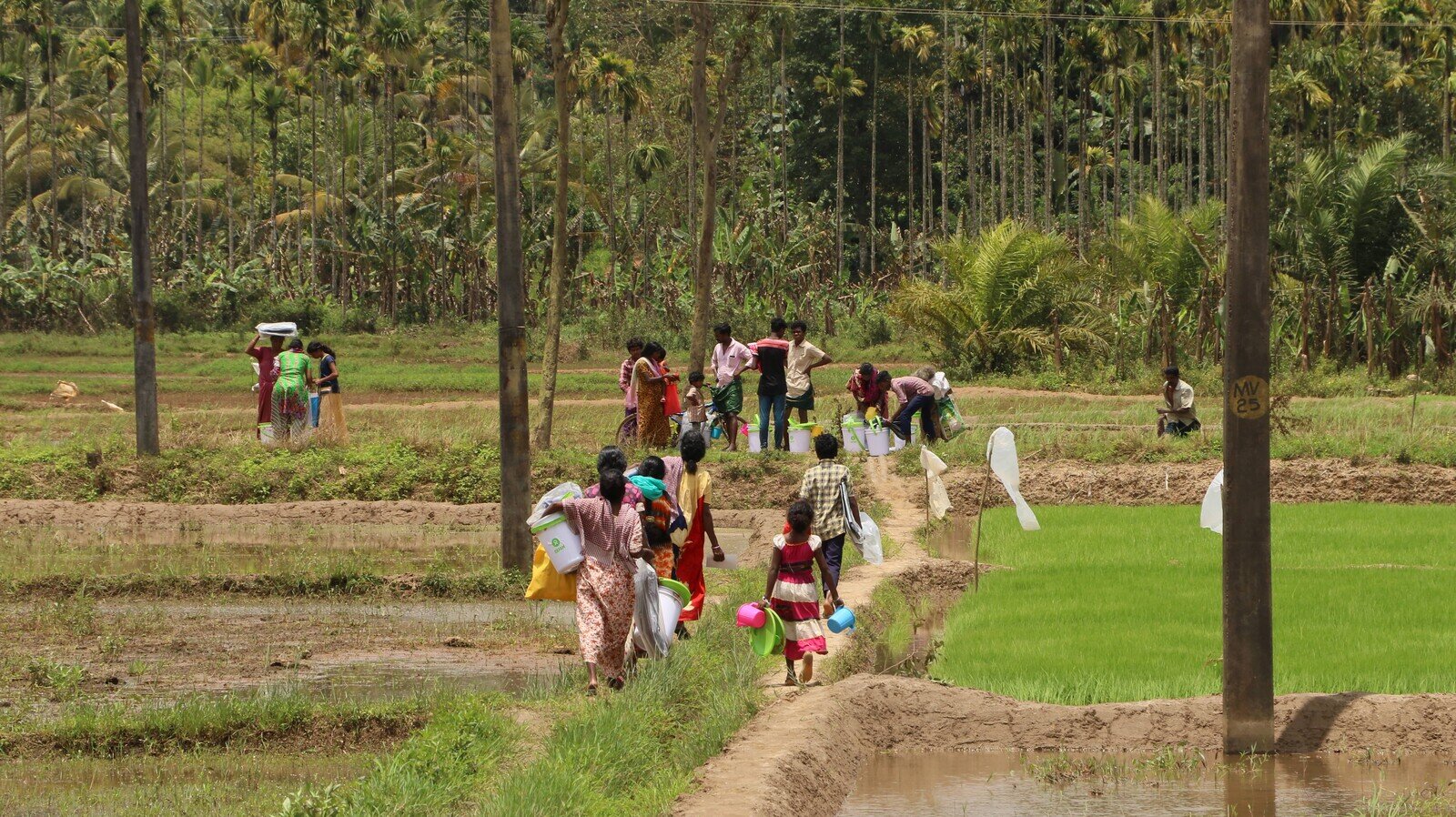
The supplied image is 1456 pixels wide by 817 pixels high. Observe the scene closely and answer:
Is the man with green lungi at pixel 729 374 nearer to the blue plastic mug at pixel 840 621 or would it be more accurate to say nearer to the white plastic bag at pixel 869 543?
the white plastic bag at pixel 869 543

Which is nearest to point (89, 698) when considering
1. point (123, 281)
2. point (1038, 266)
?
point (1038, 266)

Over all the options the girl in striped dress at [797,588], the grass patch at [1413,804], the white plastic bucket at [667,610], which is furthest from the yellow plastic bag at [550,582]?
the grass patch at [1413,804]

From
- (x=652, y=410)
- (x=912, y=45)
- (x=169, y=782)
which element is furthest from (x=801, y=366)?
(x=912, y=45)

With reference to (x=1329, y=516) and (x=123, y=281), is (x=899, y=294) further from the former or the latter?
(x=123, y=281)

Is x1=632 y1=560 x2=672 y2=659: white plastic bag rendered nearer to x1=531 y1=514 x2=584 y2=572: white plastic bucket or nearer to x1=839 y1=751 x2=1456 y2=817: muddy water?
x1=531 y1=514 x2=584 y2=572: white plastic bucket

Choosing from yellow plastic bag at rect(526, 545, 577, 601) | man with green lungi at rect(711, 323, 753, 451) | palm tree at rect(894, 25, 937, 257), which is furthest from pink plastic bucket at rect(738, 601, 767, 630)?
palm tree at rect(894, 25, 937, 257)

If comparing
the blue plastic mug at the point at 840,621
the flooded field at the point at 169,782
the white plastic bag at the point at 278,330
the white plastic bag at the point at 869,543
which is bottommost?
the flooded field at the point at 169,782

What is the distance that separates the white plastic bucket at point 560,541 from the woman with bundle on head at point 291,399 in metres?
12.0

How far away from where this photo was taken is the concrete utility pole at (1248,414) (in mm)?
8555

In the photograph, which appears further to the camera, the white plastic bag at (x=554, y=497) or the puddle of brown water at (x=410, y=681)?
the puddle of brown water at (x=410, y=681)

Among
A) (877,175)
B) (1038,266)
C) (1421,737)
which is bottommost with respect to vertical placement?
(1421,737)

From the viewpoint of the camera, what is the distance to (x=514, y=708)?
8.93 metres

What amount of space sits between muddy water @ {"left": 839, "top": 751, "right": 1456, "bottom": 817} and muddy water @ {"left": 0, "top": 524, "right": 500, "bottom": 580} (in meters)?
7.15

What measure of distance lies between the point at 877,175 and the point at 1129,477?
3810 cm
